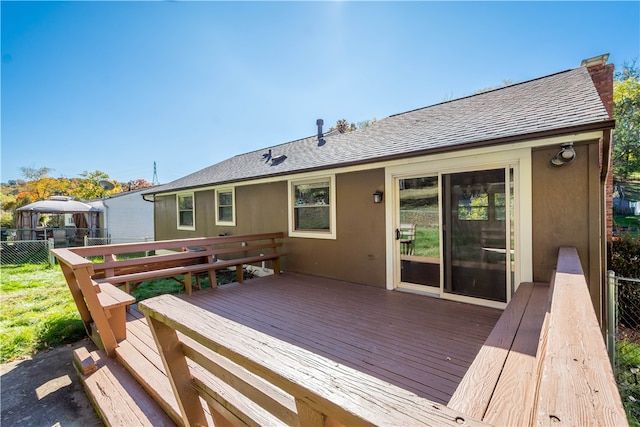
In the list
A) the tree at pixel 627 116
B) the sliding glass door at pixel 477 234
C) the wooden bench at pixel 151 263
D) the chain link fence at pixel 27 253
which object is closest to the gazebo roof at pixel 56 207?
the chain link fence at pixel 27 253

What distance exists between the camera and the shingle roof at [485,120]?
3850mm

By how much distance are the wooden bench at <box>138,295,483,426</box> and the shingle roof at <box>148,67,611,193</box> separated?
158 inches

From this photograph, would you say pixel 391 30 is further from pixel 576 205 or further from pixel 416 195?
pixel 576 205

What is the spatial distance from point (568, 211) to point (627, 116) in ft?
62.2

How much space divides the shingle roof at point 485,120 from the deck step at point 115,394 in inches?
170

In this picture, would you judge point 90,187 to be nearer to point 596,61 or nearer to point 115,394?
point 115,394

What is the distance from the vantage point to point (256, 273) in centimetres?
766

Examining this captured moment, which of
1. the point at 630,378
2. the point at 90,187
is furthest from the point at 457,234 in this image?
the point at 90,187

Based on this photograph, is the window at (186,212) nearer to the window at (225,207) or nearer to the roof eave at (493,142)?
the window at (225,207)

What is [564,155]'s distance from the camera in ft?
11.3

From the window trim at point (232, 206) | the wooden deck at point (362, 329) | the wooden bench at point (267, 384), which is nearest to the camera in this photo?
the wooden bench at point (267, 384)

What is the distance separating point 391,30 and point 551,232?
6.13 metres

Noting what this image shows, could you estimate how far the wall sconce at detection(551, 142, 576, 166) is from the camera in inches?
135

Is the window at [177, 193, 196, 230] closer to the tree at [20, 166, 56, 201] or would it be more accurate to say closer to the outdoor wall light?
the outdoor wall light
